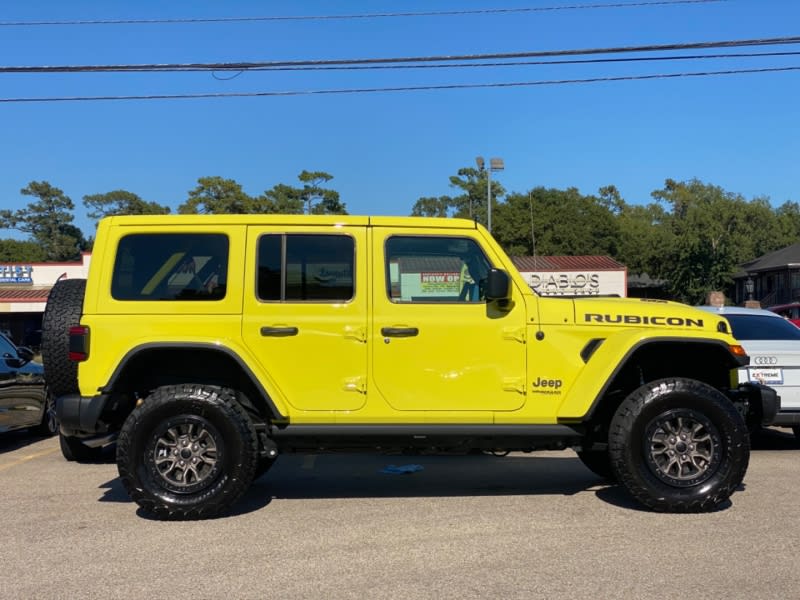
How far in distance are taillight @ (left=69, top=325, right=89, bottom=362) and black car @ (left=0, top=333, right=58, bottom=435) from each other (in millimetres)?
3356

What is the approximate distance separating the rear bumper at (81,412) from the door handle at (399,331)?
6.72 ft

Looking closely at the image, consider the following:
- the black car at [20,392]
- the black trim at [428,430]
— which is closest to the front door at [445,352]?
the black trim at [428,430]

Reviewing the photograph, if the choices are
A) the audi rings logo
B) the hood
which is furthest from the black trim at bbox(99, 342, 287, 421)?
the audi rings logo

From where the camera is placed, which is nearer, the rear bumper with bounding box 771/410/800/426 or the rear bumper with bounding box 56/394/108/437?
the rear bumper with bounding box 56/394/108/437

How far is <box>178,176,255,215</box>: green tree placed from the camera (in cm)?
6631

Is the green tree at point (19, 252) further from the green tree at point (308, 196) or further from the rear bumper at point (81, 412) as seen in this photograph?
the rear bumper at point (81, 412)

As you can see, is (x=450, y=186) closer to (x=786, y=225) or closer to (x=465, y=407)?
(x=786, y=225)

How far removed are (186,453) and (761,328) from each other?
6419 millimetres

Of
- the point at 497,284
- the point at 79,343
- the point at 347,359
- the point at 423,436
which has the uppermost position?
the point at 497,284

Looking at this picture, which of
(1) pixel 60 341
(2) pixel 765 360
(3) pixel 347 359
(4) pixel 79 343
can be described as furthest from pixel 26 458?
(2) pixel 765 360

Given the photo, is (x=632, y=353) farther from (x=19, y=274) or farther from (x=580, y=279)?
(x=19, y=274)

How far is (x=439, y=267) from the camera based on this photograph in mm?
5188

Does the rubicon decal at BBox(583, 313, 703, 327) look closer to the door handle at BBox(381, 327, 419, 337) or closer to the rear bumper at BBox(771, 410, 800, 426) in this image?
the door handle at BBox(381, 327, 419, 337)

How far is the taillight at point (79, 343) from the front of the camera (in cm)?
483
